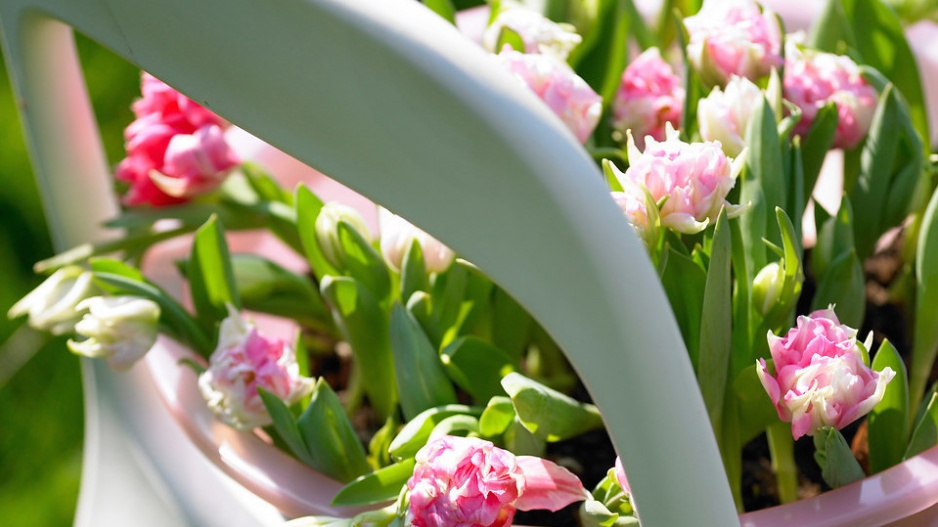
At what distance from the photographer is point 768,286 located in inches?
20.8

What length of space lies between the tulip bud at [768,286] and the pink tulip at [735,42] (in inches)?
5.4

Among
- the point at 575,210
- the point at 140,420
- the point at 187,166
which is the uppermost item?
the point at 575,210

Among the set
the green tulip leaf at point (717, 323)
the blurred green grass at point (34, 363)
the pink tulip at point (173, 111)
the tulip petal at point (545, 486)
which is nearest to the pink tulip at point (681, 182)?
the green tulip leaf at point (717, 323)

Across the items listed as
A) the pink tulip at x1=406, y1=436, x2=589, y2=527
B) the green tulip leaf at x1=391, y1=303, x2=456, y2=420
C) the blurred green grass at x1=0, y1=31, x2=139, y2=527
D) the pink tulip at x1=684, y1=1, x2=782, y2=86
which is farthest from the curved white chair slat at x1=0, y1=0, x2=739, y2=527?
the blurred green grass at x1=0, y1=31, x2=139, y2=527

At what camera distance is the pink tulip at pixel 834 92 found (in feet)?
2.14

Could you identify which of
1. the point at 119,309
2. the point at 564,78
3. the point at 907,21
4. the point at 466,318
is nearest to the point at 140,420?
the point at 119,309

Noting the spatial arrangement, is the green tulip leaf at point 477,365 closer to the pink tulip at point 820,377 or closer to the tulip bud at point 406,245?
the tulip bud at point 406,245

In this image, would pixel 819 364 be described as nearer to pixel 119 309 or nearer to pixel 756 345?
pixel 756 345

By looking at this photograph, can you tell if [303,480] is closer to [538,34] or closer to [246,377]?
[246,377]

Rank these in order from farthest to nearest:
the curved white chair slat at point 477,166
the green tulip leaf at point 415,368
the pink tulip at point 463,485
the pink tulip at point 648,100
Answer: the pink tulip at point 648,100, the green tulip leaf at point 415,368, the pink tulip at point 463,485, the curved white chair slat at point 477,166

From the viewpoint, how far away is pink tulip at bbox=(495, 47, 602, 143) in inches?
22.4

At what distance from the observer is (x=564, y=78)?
22.5 inches

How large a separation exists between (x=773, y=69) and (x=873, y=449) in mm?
209

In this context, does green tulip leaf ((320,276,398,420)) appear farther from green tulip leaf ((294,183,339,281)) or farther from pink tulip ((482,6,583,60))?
pink tulip ((482,6,583,60))
